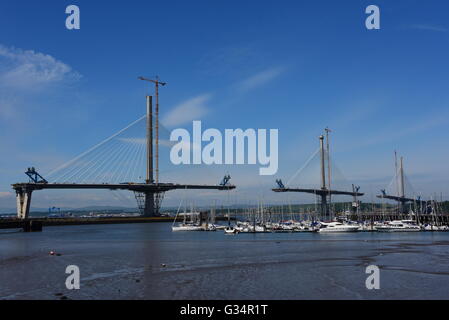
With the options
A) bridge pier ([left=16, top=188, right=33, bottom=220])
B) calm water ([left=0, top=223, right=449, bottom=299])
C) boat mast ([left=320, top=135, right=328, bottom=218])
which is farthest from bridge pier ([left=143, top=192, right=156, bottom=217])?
calm water ([left=0, top=223, right=449, bottom=299])

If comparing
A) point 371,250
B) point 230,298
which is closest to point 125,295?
point 230,298

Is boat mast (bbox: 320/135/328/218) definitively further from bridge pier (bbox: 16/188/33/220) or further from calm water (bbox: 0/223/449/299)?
calm water (bbox: 0/223/449/299)

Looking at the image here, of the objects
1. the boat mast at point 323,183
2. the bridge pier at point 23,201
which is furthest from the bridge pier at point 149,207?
the boat mast at point 323,183

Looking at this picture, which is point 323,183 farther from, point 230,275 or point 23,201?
point 230,275

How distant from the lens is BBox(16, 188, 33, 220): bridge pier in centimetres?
11171

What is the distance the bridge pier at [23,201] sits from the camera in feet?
366

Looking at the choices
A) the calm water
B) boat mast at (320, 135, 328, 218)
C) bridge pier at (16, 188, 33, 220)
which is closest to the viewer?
the calm water

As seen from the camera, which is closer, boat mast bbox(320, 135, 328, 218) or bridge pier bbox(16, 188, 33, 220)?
bridge pier bbox(16, 188, 33, 220)

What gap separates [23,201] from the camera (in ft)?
370

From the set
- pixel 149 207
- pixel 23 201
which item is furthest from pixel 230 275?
pixel 149 207

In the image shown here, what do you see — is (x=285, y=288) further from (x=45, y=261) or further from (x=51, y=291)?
(x=45, y=261)

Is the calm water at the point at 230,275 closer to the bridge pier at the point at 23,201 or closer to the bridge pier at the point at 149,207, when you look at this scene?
the bridge pier at the point at 23,201

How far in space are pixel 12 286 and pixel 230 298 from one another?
11738 millimetres
